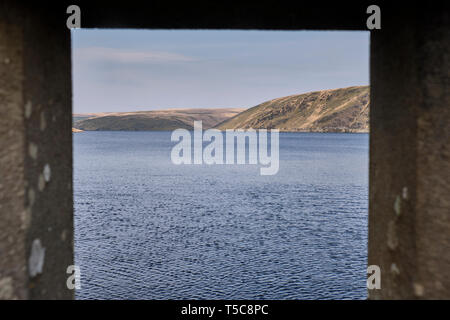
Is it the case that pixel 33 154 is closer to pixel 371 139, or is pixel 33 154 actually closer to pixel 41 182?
pixel 41 182

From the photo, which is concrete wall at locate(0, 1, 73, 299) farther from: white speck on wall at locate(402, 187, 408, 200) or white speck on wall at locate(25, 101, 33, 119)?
white speck on wall at locate(402, 187, 408, 200)

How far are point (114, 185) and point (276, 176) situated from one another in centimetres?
2146

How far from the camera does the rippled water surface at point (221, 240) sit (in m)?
20.3

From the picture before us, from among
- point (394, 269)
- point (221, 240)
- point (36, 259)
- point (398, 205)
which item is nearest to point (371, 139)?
point (398, 205)

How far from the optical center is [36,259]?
3531 millimetres

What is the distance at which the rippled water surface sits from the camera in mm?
20328

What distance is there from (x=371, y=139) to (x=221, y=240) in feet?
75.6

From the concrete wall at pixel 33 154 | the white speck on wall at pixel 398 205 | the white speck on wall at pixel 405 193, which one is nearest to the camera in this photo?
the concrete wall at pixel 33 154

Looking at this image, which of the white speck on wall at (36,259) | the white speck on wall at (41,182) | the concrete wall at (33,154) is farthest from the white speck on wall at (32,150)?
the white speck on wall at (36,259)

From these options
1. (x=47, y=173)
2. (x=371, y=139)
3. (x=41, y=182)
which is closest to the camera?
(x=41, y=182)

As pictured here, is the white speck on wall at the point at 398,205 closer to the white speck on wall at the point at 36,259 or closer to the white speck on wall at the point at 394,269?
the white speck on wall at the point at 394,269

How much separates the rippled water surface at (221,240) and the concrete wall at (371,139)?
53.0ft

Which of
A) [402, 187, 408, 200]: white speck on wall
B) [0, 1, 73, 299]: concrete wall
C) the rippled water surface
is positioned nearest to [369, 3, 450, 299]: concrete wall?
[402, 187, 408, 200]: white speck on wall

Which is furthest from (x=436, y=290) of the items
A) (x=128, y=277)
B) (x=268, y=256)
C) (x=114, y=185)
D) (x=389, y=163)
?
(x=114, y=185)
